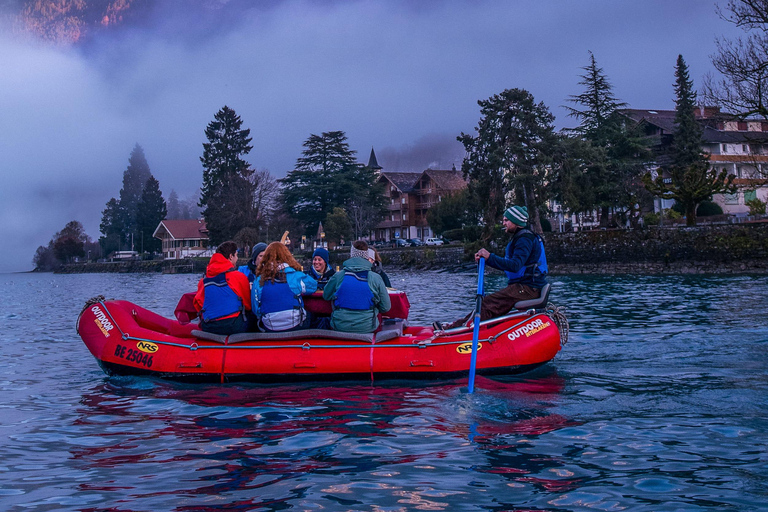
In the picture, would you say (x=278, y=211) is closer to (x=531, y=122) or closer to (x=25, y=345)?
(x=531, y=122)

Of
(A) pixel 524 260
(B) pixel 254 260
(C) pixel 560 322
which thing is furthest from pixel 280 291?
(C) pixel 560 322

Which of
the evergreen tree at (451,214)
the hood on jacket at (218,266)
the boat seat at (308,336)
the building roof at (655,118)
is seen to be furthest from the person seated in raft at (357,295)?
the evergreen tree at (451,214)

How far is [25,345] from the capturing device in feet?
53.6

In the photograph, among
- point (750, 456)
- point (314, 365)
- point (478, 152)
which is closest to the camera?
point (750, 456)

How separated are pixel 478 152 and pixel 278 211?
3738cm

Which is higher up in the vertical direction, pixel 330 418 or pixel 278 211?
pixel 278 211

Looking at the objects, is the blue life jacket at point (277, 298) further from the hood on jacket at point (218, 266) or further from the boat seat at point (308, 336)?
the hood on jacket at point (218, 266)

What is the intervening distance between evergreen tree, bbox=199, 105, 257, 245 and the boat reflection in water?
7535 centimetres

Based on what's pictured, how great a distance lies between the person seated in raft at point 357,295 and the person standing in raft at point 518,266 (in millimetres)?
1134

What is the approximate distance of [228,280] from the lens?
1005 cm

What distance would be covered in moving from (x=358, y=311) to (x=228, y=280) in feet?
6.42

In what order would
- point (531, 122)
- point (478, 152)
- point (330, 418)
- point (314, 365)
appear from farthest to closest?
1. point (478, 152)
2. point (531, 122)
3. point (314, 365)
4. point (330, 418)

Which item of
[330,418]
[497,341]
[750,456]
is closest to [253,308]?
[330,418]

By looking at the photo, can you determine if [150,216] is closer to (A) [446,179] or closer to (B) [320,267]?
(A) [446,179]
